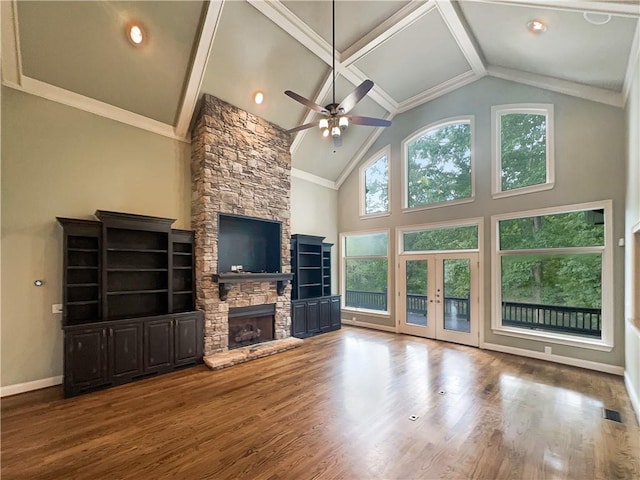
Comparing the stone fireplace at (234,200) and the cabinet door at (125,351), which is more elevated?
the stone fireplace at (234,200)

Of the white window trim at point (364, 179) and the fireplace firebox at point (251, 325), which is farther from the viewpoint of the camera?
the white window trim at point (364, 179)

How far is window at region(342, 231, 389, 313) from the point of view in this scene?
7902mm

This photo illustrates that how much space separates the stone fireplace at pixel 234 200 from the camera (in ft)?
17.4

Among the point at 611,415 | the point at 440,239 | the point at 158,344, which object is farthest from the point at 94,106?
the point at 611,415

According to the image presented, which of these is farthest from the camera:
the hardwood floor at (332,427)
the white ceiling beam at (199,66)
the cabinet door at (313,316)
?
the cabinet door at (313,316)

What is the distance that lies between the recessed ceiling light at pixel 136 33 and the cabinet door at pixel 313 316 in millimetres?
5896

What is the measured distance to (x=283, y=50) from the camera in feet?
17.0

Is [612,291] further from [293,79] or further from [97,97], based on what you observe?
[97,97]

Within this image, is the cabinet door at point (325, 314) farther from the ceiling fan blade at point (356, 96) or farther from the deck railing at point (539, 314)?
the ceiling fan blade at point (356, 96)

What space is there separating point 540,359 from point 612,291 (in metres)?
1.65

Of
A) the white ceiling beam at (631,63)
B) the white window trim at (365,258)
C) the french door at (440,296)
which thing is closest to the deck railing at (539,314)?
the french door at (440,296)

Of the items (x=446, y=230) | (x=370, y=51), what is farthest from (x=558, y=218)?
(x=370, y=51)

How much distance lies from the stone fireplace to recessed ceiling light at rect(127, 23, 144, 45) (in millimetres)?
1245

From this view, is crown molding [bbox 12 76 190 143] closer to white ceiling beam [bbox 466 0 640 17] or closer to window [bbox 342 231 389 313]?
window [bbox 342 231 389 313]
